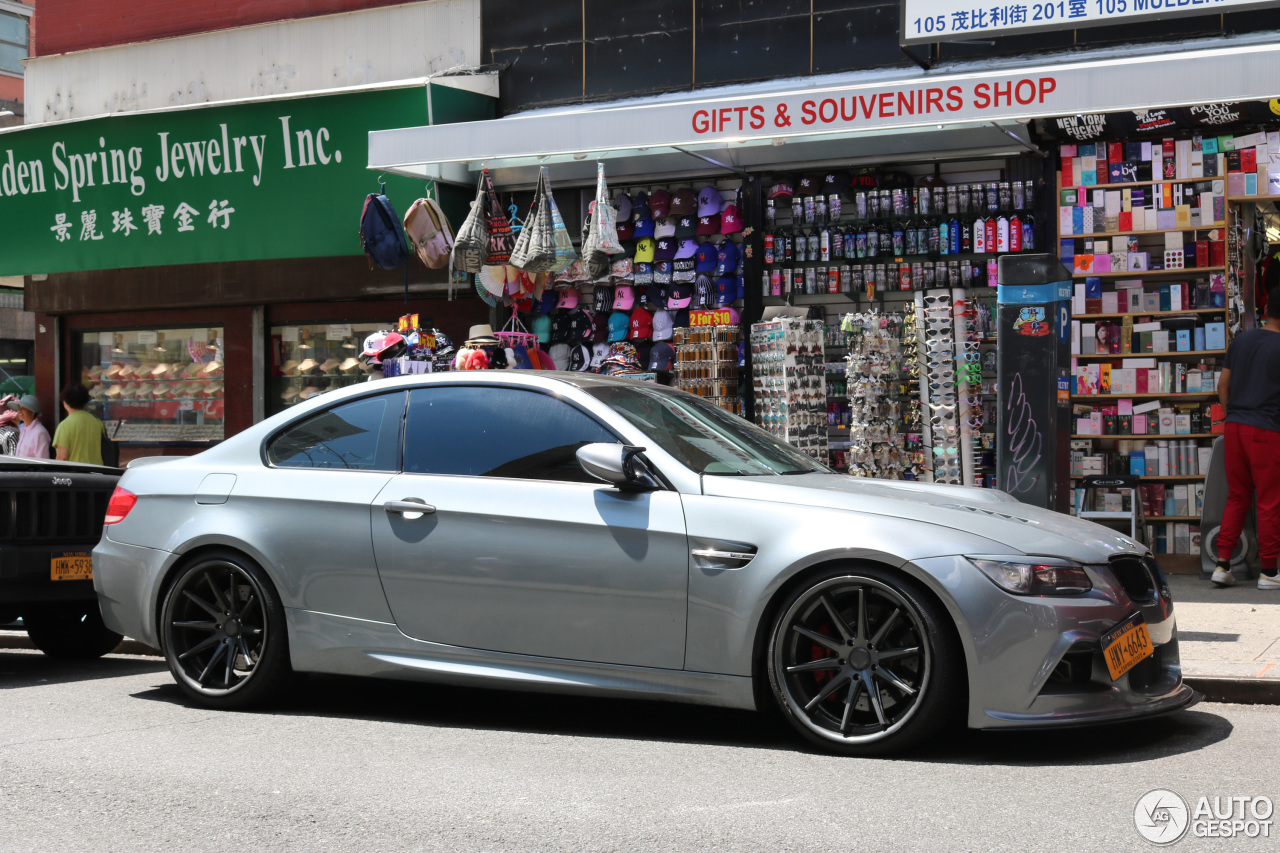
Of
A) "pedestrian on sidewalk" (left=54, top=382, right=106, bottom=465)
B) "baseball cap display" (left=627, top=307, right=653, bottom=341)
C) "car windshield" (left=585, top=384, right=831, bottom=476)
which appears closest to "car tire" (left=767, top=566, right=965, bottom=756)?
"car windshield" (left=585, top=384, right=831, bottom=476)

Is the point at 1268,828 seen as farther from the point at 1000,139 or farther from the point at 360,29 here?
the point at 360,29

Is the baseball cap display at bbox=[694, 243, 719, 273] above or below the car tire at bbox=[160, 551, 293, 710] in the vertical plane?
above

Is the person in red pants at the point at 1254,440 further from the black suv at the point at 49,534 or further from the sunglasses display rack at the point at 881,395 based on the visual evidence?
the black suv at the point at 49,534

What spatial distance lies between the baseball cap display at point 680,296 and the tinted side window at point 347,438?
6046mm

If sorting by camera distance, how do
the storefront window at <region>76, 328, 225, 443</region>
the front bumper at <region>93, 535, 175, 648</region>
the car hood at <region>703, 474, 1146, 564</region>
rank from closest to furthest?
the car hood at <region>703, 474, 1146, 564</region> < the front bumper at <region>93, 535, 175, 648</region> < the storefront window at <region>76, 328, 225, 443</region>

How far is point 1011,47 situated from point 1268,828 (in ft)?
26.3

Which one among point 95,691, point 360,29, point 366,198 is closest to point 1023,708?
point 95,691

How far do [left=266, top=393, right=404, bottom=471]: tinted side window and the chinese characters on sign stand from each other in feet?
26.1

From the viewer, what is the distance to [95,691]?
7.21 meters

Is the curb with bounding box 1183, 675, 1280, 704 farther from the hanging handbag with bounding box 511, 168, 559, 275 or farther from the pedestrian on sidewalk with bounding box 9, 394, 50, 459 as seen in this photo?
the pedestrian on sidewalk with bounding box 9, 394, 50, 459

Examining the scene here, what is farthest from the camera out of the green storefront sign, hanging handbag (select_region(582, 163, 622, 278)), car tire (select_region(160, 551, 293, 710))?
the green storefront sign

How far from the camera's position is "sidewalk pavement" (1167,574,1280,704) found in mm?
6379

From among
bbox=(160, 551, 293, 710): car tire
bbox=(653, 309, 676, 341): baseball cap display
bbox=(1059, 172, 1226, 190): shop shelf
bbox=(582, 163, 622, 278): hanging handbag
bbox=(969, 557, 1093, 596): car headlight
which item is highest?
bbox=(1059, 172, 1226, 190): shop shelf

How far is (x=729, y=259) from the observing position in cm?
1202
